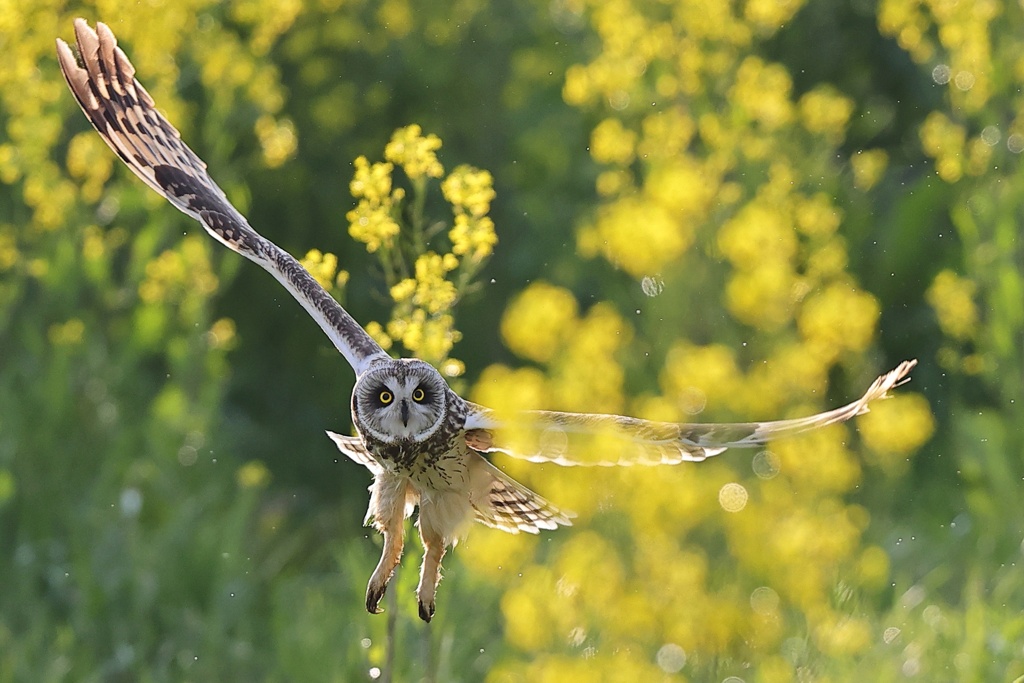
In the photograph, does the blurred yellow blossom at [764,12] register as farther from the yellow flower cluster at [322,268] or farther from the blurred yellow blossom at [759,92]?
the yellow flower cluster at [322,268]

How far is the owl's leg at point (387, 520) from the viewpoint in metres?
2.00

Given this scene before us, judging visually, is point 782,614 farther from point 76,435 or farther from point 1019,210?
point 76,435

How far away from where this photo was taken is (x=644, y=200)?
4.05 m

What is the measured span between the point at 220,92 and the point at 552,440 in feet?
9.30

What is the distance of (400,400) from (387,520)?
26cm

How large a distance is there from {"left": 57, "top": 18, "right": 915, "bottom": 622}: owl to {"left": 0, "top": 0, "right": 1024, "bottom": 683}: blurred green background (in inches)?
14.7

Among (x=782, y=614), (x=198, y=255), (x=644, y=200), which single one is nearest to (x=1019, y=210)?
(x=644, y=200)

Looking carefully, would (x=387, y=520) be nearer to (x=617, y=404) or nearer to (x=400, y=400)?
(x=400, y=400)

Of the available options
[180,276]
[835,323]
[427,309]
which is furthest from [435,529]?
[180,276]

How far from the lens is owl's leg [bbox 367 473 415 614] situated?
200 cm

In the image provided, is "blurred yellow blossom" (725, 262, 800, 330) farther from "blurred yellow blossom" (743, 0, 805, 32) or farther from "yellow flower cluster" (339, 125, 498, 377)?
"yellow flower cluster" (339, 125, 498, 377)

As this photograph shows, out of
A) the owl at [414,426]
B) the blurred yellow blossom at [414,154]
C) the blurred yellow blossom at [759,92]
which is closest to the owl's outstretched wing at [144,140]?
the owl at [414,426]

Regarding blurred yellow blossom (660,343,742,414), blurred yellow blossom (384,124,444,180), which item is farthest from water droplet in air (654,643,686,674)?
blurred yellow blossom (384,124,444,180)

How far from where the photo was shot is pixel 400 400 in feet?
6.05
